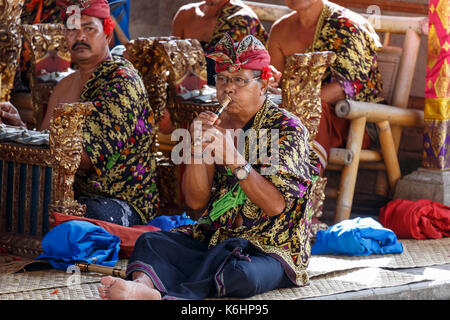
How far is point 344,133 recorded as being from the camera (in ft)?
17.4

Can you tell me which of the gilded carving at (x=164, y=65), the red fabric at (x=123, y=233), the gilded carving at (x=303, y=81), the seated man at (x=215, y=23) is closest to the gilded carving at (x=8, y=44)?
the gilded carving at (x=164, y=65)

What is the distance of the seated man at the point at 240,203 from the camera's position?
3.18 meters

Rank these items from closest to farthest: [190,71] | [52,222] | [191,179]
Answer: [191,179] → [52,222] → [190,71]

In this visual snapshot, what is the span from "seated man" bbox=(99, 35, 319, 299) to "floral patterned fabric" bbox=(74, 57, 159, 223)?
0.67 meters

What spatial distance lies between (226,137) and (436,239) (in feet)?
7.20

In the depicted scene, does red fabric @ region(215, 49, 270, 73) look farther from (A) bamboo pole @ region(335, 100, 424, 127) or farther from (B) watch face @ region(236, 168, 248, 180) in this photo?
(A) bamboo pole @ region(335, 100, 424, 127)

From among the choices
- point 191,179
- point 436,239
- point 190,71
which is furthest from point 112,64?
point 436,239

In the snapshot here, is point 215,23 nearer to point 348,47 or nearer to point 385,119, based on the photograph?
point 348,47

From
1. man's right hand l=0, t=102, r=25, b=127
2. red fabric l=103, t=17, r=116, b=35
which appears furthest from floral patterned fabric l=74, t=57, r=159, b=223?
man's right hand l=0, t=102, r=25, b=127

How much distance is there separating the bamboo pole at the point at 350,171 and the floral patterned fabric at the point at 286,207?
5.47ft

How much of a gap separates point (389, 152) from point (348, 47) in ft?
2.57

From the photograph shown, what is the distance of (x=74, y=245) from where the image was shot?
3.56 meters

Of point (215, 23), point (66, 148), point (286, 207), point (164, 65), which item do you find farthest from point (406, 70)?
point (66, 148)
